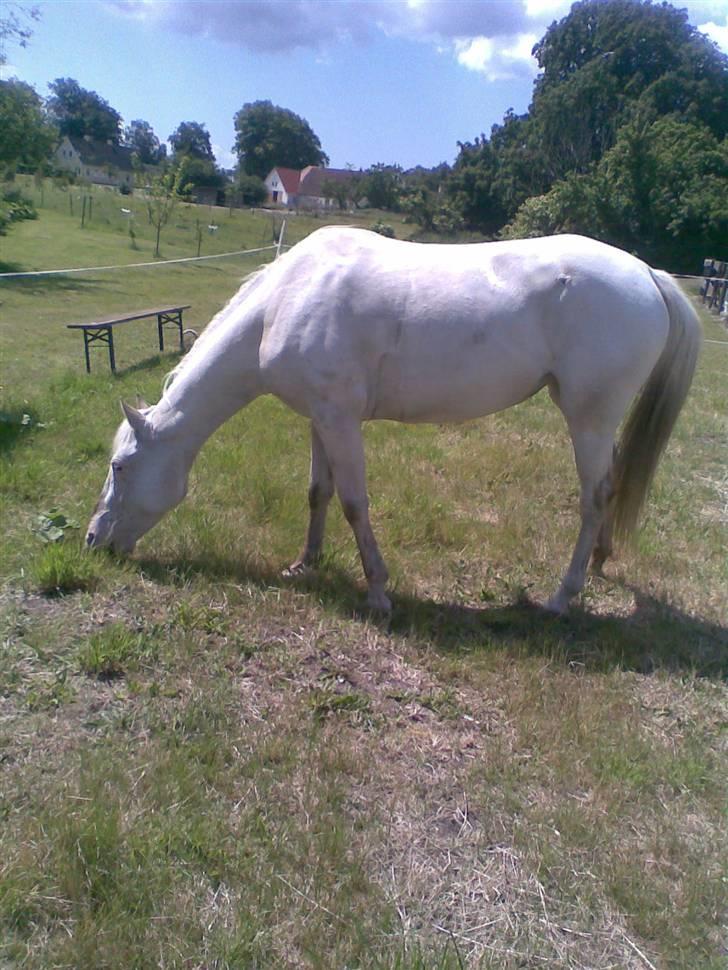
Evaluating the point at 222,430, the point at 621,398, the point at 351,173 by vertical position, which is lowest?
the point at 222,430

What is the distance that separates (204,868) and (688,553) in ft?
12.6

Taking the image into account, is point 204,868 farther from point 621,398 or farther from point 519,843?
point 621,398

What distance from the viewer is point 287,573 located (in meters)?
4.20

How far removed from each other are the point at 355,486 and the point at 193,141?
3296 cm

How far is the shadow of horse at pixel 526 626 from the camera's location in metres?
3.50

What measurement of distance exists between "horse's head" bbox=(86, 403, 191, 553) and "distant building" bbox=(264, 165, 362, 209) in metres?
15.6

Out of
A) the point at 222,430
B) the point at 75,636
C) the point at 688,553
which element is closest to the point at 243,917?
the point at 75,636

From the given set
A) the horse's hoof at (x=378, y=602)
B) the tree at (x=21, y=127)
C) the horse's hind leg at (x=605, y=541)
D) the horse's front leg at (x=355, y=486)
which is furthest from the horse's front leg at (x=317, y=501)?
the tree at (x=21, y=127)

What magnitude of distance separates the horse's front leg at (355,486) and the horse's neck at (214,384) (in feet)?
1.92

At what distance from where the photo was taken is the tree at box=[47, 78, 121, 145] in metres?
41.8

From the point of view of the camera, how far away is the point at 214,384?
4039 mm

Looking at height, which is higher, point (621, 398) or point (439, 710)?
point (621, 398)

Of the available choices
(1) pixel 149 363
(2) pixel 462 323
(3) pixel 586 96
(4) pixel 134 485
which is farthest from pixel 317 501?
(3) pixel 586 96

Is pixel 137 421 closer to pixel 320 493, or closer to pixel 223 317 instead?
pixel 223 317
